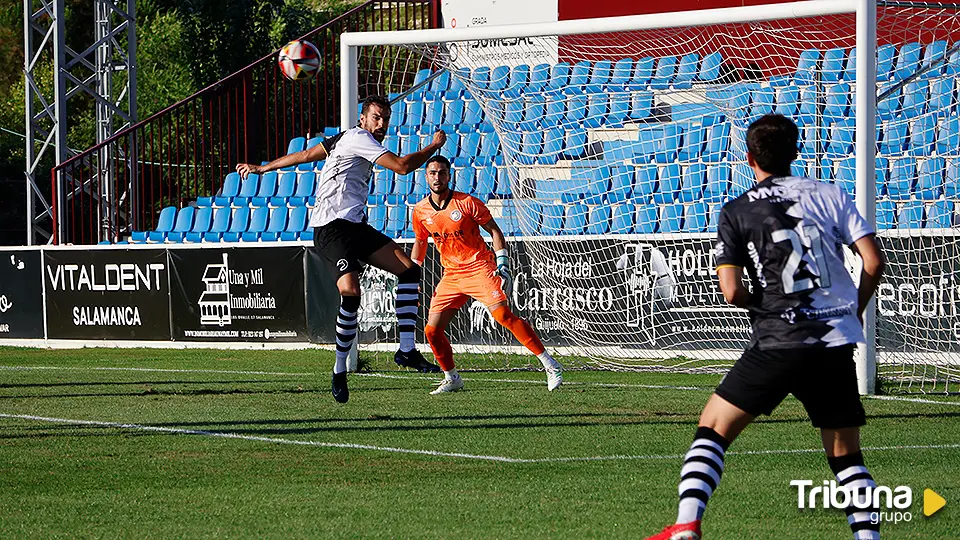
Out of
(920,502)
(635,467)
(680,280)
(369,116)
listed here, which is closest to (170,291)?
(680,280)

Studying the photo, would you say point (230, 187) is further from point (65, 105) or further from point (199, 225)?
point (65, 105)

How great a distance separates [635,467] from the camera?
7.16 metres

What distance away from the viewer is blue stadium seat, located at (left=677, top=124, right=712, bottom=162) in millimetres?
15305

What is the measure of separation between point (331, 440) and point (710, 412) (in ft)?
13.1

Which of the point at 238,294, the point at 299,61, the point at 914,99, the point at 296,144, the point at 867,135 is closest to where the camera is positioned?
the point at 867,135

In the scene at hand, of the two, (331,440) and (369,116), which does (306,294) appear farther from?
(331,440)

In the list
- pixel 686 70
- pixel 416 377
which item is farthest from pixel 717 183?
pixel 416 377

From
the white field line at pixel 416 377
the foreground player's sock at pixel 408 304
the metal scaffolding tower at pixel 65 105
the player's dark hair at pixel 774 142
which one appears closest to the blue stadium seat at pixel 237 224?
the metal scaffolding tower at pixel 65 105

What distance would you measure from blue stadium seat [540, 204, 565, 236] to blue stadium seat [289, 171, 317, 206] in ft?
18.2

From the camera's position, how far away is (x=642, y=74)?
1717 cm

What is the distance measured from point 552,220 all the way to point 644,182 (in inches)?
46.4

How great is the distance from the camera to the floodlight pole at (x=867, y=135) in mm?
10406

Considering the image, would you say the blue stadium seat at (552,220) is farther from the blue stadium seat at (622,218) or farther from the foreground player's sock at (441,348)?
the foreground player's sock at (441,348)

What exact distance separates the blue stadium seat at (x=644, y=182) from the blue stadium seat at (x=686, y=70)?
103cm
